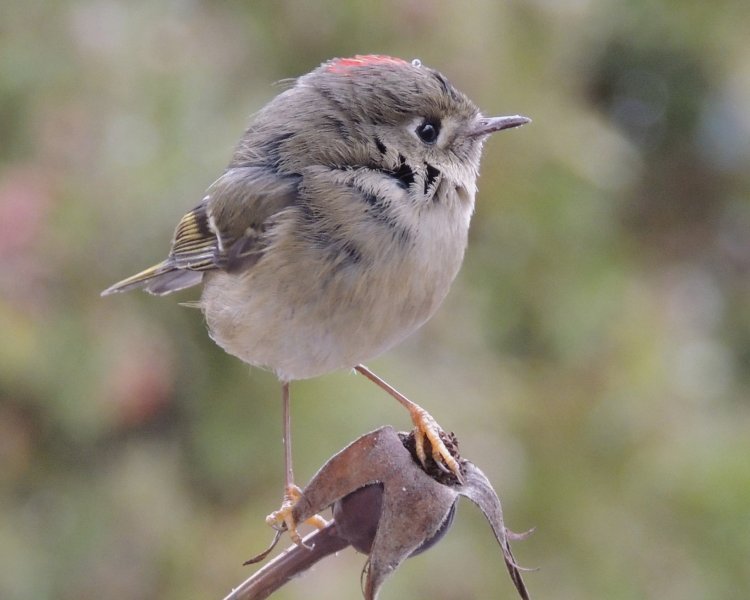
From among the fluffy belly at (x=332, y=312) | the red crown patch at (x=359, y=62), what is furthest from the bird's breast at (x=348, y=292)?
the red crown patch at (x=359, y=62)

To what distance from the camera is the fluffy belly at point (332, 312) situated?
1.48m

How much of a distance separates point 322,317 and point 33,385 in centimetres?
119

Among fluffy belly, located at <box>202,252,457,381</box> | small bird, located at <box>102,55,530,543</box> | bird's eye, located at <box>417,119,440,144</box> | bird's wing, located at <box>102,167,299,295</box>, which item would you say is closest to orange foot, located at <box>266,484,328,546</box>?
small bird, located at <box>102,55,530,543</box>

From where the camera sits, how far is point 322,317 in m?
1.49

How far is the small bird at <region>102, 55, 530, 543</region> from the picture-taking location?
4.90ft

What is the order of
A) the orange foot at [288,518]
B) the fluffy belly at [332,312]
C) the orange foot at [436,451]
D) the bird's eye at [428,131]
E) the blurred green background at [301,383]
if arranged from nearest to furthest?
the orange foot at [436,451]
the orange foot at [288,518]
the fluffy belly at [332,312]
the bird's eye at [428,131]
the blurred green background at [301,383]

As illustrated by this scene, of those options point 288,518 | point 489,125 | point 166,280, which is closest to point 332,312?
point 288,518

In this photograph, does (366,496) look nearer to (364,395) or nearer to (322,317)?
(322,317)

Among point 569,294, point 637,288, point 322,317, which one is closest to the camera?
point 322,317

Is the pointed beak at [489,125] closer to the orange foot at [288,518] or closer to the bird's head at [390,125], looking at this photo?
the bird's head at [390,125]

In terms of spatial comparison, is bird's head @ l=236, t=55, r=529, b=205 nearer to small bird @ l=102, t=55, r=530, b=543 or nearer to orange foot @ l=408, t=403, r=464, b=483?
small bird @ l=102, t=55, r=530, b=543

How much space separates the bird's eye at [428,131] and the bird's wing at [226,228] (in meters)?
0.20

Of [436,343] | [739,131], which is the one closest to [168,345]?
[436,343]

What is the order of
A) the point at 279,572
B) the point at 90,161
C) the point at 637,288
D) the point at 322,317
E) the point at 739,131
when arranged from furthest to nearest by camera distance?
the point at 739,131, the point at 637,288, the point at 90,161, the point at 322,317, the point at 279,572
